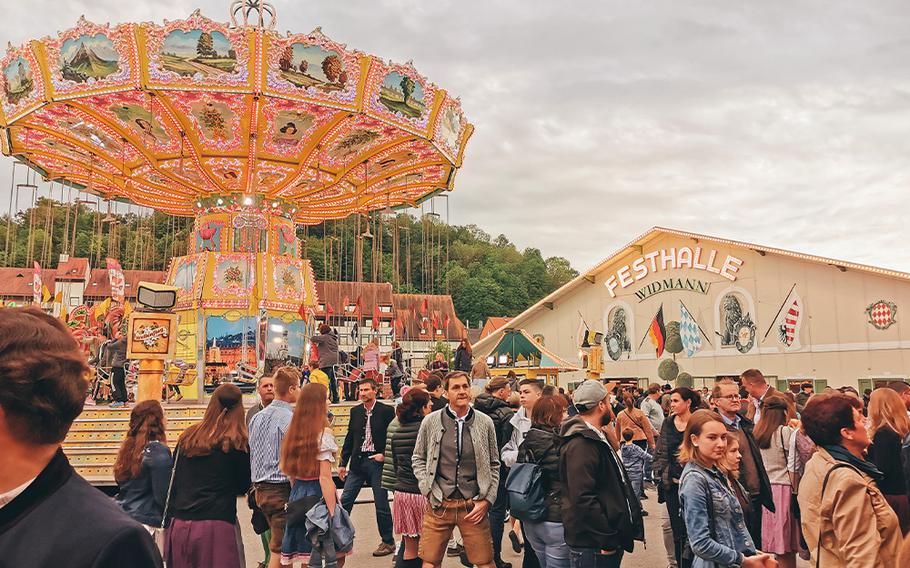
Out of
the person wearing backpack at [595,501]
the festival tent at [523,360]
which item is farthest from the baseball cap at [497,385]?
the festival tent at [523,360]

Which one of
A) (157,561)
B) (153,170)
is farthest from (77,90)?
(157,561)

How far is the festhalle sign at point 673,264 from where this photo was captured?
29.4 metres

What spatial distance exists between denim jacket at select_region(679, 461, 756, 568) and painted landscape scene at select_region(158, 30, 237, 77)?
1506cm

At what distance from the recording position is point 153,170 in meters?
22.2

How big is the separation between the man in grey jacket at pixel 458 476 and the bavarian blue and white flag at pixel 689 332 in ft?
86.7

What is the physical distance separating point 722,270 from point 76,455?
84.9 ft

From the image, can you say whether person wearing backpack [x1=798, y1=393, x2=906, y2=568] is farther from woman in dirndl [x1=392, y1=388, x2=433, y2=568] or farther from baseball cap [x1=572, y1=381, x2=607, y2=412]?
woman in dirndl [x1=392, y1=388, x2=433, y2=568]

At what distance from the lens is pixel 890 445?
5.37 metres

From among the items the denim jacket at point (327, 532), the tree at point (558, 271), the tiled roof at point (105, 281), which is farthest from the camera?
the tree at point (558, 271)

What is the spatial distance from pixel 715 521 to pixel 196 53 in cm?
1559

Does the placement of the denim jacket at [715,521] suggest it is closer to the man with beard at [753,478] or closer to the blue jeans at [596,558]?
the blue jeans at [596,558]

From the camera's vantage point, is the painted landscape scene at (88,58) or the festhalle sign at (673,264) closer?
the painted landscape scene at (88,58)

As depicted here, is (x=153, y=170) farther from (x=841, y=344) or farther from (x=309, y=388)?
(x=841, y=344)

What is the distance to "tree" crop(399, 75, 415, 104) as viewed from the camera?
17.5 m
